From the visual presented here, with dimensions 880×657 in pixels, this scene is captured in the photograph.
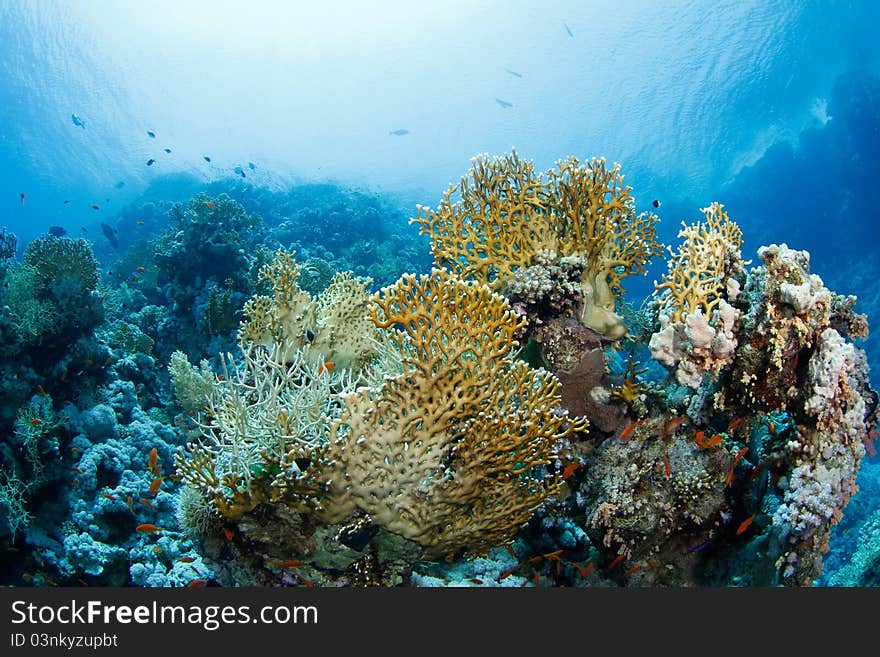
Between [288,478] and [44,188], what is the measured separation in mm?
108429

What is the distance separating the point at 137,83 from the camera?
228 feet

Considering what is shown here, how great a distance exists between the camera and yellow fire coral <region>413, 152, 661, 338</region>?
523cm

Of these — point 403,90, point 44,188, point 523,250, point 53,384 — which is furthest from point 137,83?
point 523,250

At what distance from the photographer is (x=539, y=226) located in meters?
5.40

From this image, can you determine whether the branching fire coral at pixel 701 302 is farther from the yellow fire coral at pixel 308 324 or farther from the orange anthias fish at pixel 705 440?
the yellow fire coral at pixel 308 324

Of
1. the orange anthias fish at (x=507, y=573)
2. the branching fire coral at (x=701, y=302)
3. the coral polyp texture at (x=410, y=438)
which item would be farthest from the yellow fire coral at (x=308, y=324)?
the branching fire coral at (x=701, y=302)

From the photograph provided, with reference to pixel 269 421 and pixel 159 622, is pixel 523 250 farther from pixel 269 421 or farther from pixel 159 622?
pixel 159 622

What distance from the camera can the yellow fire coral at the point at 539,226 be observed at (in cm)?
523

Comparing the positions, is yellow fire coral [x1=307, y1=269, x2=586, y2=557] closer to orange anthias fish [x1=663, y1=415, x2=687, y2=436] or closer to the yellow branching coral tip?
orange anthias fish [x1=663, y1=415, x2=687, y2=436]

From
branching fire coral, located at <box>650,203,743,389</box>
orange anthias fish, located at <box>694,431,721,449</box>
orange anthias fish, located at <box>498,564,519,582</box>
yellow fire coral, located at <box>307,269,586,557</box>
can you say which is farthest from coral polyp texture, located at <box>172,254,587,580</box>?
orange anthias fish, located at <box>694,431,721,449</box>

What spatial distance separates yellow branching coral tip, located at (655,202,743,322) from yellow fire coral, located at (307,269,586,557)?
2015 mm

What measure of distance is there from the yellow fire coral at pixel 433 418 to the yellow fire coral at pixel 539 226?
2079mm

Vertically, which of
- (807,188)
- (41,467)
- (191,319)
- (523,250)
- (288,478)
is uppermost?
(807,188)

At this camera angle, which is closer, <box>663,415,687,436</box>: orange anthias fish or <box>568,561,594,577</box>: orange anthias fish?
<box>568,561,594,577</box>: orange anthias fish
